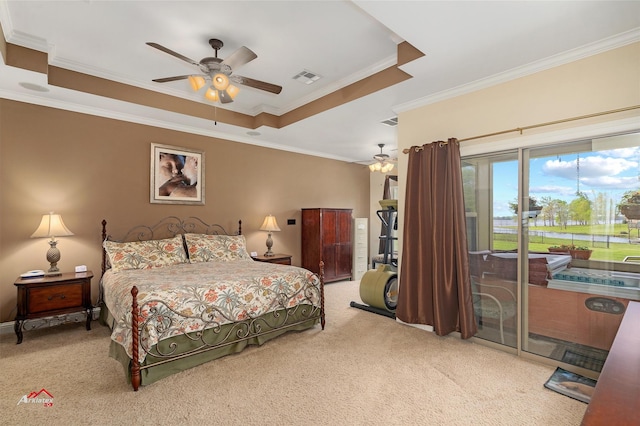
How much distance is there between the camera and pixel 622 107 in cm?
257

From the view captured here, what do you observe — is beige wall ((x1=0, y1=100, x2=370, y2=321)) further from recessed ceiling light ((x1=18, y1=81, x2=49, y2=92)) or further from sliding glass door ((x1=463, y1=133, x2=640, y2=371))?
sliding glass door ((x1=463, y1=133, x2=640, y2=371))

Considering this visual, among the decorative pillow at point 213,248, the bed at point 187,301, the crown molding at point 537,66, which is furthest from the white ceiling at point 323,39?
the bed at point 187,301

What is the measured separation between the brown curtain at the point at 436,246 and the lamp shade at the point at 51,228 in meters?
4.11

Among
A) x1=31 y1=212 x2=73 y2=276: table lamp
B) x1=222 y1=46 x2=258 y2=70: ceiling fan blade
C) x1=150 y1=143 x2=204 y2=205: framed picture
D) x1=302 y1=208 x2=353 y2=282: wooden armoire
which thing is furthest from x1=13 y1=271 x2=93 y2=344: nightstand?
x1=302 y1=208 x2=353 y2=282: wooden armoire

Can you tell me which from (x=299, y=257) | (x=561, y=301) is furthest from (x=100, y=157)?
(x=561, y=301)

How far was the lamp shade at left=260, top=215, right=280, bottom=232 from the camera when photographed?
5707mm

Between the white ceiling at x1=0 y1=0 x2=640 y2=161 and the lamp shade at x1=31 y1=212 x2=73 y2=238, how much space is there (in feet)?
4.74

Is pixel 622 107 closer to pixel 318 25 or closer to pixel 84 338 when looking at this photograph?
pixel 318 25

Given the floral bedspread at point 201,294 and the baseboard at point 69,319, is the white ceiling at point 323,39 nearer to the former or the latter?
the floral bedspread at point 201,294

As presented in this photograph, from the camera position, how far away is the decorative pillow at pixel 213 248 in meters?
4.52

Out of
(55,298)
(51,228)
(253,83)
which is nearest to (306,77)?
(253,83)

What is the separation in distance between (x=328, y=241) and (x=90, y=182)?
4.06 meters

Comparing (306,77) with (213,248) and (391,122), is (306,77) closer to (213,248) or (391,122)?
(391,122)

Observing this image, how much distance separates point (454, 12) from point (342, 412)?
9.83 ft
